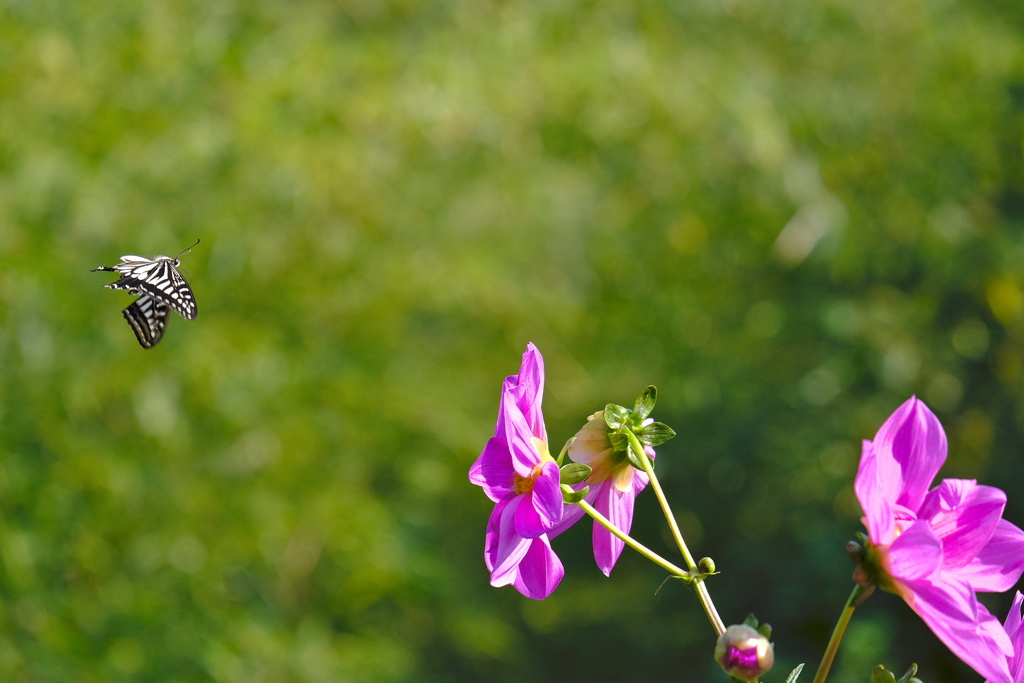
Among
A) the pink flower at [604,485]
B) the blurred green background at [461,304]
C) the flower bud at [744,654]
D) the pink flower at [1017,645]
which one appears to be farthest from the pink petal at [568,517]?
the blurred green background at [461,304]

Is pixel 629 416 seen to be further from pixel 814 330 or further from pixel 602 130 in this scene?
pixel 602 130

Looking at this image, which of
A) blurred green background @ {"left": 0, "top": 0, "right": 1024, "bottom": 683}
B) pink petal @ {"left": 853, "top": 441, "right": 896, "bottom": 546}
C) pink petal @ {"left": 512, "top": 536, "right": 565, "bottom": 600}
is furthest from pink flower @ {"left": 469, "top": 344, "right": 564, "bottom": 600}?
blurred green background @ {"left": 0, "top": 0, "right": 1024, "bottom": 683}

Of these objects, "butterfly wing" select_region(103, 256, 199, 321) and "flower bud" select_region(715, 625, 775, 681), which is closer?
"flower bud" select_region(715, 625, 775, 681)

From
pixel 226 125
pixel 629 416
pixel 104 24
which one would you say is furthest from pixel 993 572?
pixel 104 24

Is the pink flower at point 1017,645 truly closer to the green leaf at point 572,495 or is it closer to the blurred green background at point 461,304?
the green leaf at point 572,495

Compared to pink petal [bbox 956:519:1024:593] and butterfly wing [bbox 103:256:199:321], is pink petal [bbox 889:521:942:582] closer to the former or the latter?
pink petal [bbox 956:519:1024:593]
